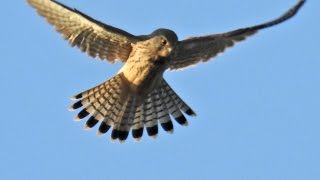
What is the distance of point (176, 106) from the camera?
18.9 m

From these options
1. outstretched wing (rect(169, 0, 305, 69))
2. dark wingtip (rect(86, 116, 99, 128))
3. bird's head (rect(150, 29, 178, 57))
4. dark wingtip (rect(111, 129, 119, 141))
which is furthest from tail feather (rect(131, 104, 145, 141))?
bird's head (rect(150, 29, 178, 57))

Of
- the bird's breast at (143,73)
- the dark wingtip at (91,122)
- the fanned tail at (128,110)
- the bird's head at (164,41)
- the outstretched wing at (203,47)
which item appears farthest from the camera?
the dark wingtip at (91,122)

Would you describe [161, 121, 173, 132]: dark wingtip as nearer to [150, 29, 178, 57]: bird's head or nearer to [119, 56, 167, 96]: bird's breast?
[119, 56, 167, 96]: bird's breast

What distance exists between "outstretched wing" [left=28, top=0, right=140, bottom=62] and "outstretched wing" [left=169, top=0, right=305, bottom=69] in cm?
88

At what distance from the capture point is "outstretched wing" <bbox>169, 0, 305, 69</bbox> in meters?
17.9

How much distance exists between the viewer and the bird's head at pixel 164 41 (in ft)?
56.4

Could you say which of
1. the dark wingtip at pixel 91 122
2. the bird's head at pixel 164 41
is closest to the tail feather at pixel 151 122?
the dark wingtip at pixel 91 122

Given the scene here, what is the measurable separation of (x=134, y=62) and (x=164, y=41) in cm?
71

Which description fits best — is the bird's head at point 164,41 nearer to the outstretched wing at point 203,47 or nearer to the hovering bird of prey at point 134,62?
the hovering bird of prey at point 134,62

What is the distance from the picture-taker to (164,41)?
17.2m

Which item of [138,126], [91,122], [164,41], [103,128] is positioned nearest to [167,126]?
[138,126]

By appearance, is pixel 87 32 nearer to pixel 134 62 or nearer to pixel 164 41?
pixel 134 62

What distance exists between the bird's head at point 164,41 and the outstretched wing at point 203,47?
0.51 m

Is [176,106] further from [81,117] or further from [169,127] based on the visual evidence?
[81,117]
